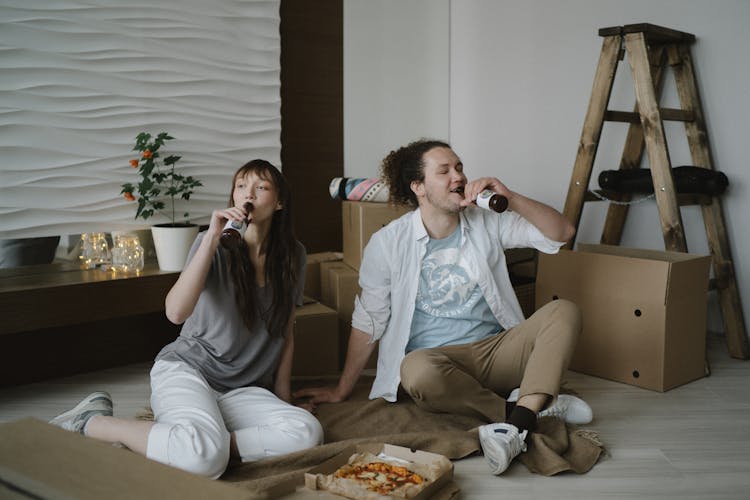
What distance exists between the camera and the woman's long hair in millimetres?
2029

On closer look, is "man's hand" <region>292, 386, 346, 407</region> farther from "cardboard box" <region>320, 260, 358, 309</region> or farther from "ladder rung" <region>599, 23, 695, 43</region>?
"ladder rung" <region>599, 23, 695, 43</region>

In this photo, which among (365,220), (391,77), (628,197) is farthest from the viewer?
(391,77)

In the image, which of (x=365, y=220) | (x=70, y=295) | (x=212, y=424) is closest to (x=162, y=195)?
(x=70, y=295)

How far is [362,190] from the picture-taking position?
3.08 metres

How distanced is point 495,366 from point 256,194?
949 mm

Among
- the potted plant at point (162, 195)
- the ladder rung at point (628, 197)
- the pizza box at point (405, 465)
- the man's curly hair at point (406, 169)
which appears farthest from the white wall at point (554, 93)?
the pizza box at point (405, 465)

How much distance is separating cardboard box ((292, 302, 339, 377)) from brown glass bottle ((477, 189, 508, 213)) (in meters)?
0.94

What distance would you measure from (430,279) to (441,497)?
0.82 meters

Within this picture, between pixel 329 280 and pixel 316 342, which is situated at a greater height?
pixel 329 280

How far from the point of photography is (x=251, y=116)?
3244mm

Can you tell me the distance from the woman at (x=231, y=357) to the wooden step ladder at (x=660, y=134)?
1493 millimetres

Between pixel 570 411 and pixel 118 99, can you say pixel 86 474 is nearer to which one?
pixel 570 411

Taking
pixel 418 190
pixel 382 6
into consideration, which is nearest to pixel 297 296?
pixel 418 190

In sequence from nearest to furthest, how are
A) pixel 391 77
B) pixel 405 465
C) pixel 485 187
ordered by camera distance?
pixel 405 465 → pixel 485 187 → pixel 391 77
